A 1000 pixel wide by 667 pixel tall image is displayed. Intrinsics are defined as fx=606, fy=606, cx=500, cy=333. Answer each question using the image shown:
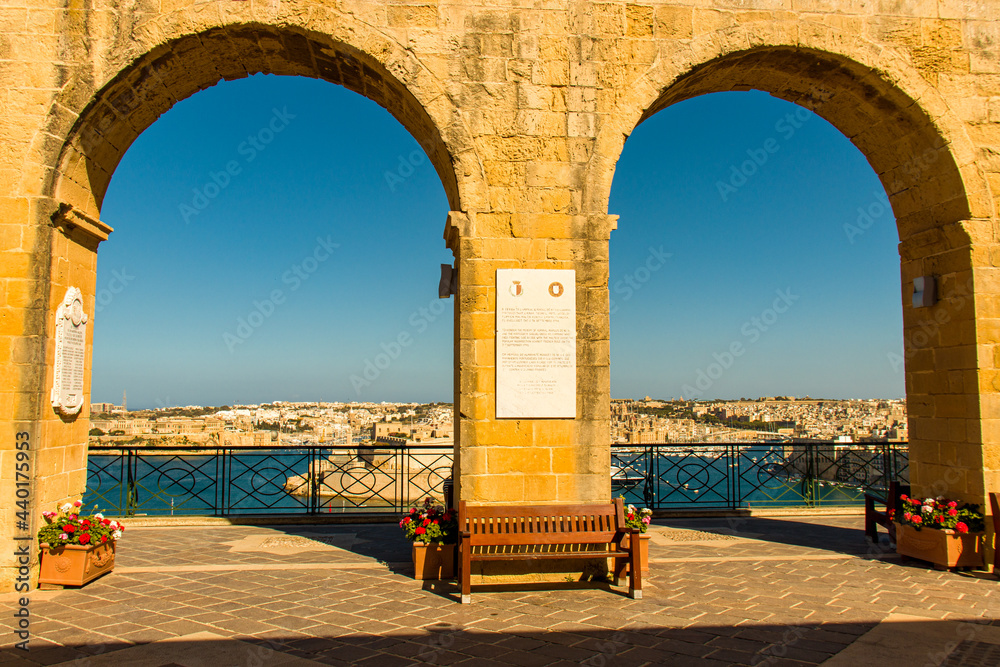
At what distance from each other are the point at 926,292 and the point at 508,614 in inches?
207

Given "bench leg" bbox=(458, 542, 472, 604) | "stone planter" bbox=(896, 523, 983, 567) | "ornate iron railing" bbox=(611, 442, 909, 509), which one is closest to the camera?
"bench leg" bbox=(458, 542, 472, 604)

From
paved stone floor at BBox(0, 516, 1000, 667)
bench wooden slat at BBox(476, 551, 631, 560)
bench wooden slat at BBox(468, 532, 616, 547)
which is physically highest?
bench wooden slat at BBox(468, 532, 616, 547)

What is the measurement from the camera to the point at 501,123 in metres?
5.40

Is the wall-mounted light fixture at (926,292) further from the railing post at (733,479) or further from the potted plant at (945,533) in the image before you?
the railing post at (733,479)

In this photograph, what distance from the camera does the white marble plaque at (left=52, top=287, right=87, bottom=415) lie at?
530 cm

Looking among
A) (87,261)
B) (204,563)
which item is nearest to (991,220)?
(204,563)

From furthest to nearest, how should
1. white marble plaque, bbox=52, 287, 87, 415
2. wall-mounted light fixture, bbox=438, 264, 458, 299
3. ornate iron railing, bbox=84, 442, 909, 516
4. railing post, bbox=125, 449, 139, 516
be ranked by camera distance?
1. ornate iron railing, bbox=84, 442, 909, 516
2. railing post, bbox=125, 449, 139, 516
3. wall-mounted light fixture, bbox=438, 264, 458, 299
4. white marble plaque, bbox=52, 287, 87, 415

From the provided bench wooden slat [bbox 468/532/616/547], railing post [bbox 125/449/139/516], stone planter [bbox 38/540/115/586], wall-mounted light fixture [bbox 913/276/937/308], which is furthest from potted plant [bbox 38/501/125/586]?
wall-mounted light fixture [bbox 913/276/937/308]

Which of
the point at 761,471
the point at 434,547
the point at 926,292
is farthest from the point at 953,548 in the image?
the point at 434,547

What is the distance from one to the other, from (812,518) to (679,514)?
6.01 ft

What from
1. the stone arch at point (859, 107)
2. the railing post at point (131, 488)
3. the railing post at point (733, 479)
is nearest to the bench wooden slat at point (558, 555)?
the stone arch at point (859, 107)

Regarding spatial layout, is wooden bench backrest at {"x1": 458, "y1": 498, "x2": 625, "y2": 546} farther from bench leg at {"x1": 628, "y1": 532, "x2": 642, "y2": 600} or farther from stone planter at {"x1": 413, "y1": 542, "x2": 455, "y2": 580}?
stone planter at {"x1": 413, "y1": 542, "x2": 455, "y2": 580}

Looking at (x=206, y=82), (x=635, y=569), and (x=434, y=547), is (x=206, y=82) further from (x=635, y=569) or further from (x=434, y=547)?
(x=635, y=569)

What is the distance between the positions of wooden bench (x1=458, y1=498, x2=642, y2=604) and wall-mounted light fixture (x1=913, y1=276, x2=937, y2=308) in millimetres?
3935
